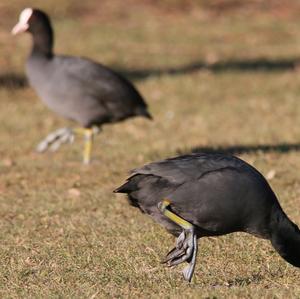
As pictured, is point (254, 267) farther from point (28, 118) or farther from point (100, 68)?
point (28, 118)

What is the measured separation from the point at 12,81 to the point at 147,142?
15.5 feet

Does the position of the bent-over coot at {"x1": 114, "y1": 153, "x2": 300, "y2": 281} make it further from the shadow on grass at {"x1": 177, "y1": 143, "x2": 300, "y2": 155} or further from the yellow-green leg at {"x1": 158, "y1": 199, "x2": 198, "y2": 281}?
the shadow on grass at {"x1": 177, "y1": 143, "x2": 300, "y2": 155}

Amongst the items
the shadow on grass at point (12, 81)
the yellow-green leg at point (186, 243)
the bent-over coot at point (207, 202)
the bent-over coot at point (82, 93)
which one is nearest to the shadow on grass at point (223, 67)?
the shadow on grass at point (12, 81)

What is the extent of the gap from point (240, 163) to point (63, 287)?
50.4 inches

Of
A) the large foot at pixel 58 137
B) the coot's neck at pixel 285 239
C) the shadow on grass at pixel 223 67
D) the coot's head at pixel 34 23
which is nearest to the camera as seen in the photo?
the coot's neck at pixel 285 239

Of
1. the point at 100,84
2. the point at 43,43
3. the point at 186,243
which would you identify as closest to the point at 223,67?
the point at 43,43

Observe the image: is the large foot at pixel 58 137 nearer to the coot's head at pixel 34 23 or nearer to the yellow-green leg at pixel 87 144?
the yellow-green leg at pixel 87 144

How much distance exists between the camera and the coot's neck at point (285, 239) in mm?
5270

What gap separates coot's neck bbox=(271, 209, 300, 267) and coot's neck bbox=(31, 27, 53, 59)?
5.26 meters

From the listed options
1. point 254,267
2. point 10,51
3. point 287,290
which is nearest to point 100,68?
point 254,267

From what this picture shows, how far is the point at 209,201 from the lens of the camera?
5.12 meters

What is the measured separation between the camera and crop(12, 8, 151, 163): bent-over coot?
9617 mm

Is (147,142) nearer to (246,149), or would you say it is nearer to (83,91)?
(246,149)

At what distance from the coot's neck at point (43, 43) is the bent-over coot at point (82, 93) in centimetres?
5
